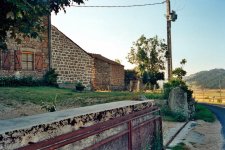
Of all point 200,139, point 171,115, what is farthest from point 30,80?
point 200,139

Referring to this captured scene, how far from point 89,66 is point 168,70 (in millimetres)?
9985

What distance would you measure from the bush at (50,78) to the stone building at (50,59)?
42 centimetres

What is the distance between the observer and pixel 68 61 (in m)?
25.5

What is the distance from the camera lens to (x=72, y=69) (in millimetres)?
25922

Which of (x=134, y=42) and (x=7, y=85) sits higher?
(x=134, y=42)

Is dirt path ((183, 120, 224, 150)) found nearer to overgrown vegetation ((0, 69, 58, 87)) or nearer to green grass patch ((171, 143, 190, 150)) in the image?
green grass patch ((171, 143, 190, 150))

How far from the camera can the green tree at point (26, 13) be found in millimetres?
5609

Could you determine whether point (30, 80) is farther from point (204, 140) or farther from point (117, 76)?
point (117, 76)

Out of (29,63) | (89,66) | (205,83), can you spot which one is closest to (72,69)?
(89,66)

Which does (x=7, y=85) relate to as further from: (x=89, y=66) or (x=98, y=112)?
(x=98, y=112)

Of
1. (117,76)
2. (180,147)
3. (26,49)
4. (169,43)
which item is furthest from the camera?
(117,76)

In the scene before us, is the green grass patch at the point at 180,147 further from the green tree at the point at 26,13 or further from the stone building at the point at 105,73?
the stone building at the point at 105,73

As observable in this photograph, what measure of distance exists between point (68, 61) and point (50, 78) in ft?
11.6

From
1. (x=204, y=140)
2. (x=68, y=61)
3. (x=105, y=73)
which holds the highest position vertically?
(x=68, y=61)
